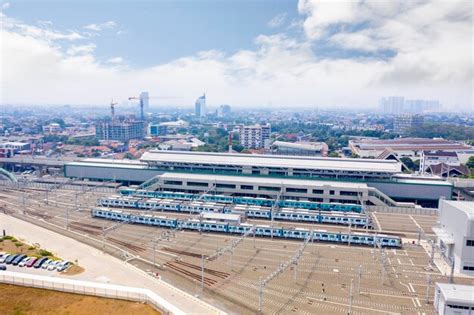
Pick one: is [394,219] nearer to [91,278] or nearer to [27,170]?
[91,278]

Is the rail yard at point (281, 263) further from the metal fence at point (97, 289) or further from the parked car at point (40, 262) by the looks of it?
the parked car at point (40, 262)

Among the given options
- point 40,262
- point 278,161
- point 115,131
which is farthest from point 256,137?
point 40,262

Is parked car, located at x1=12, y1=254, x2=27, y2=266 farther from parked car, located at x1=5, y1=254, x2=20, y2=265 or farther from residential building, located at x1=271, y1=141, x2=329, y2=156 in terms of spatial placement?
residential building, located at x1=271, y1=141, x2=329, y2=156

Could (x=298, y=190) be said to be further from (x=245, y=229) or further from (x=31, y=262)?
(x=31, y=262)

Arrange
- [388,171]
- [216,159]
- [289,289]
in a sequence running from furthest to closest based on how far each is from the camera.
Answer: [216,159] → [388,171] → [289,289]

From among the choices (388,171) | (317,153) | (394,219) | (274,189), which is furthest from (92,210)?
(317,153)
